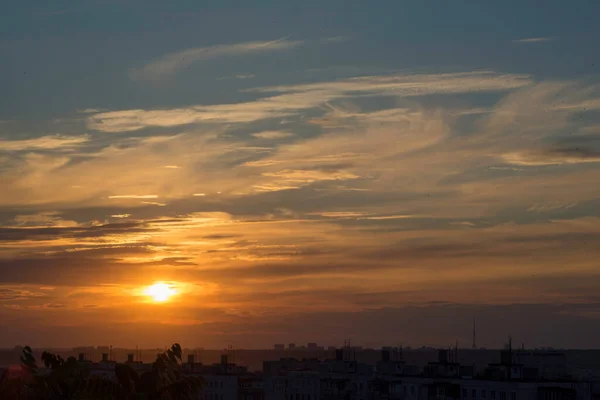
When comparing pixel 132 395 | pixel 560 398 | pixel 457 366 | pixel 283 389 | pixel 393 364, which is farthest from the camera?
pixel 283 389

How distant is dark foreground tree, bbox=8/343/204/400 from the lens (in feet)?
120

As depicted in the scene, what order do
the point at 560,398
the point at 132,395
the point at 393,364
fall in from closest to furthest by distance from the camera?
the point at 132,395
the point at 560,398
the point at 393,364

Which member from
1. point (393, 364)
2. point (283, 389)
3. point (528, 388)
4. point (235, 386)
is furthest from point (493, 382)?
point (235, 386)

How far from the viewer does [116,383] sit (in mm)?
37125

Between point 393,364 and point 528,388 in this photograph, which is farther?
point 393,364

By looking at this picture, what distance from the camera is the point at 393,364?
14112 centimetres

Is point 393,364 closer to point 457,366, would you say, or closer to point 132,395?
point 457,366

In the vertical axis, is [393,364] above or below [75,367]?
above

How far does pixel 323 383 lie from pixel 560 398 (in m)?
42.5

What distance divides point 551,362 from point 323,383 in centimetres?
3046

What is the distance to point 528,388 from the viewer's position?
111 m

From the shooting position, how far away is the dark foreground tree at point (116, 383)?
36.6 metres

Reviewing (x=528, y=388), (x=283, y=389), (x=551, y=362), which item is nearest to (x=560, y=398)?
(x=528, y=388)

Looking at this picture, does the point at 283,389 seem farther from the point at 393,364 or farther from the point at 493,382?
the point at 493,382
